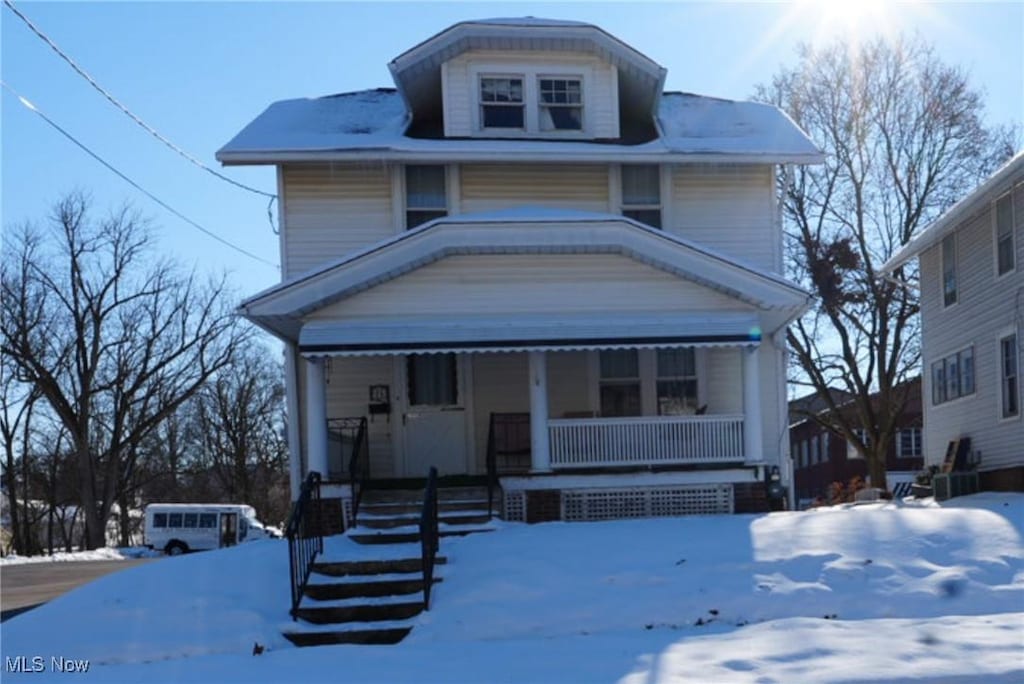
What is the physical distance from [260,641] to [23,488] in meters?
45.6

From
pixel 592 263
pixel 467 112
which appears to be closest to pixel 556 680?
→ pixel 592 263

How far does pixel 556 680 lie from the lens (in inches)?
278

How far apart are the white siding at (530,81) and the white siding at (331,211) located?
165 centimetres

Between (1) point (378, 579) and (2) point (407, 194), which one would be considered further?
(2) point (407, 194)

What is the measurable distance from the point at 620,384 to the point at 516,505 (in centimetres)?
338

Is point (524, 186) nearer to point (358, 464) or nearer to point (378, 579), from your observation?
point (358, 464)

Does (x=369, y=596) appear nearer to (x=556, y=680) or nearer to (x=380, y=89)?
(x=556, y=680)

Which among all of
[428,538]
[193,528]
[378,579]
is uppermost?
[428,538]

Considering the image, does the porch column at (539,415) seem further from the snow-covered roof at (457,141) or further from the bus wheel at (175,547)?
the bus wheel at (175,547)

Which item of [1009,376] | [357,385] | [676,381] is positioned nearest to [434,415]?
[357,385]

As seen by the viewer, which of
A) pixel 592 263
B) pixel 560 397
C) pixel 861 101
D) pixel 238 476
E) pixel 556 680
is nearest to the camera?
pixel 556 680

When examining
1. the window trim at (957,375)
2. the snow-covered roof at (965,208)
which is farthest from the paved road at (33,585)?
the window trim at (957,375)

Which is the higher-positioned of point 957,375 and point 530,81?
point 530,81

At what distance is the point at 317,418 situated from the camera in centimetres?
1354
